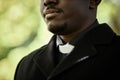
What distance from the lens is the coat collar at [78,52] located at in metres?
0.83

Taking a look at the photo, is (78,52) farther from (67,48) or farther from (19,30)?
(19,30)

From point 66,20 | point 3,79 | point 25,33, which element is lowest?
point 3,79

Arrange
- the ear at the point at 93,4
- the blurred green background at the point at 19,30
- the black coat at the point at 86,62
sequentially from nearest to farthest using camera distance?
the black coat at the point at 86,62 < the ear at the point at 93,4 < the blurred green background at the point at 19,30

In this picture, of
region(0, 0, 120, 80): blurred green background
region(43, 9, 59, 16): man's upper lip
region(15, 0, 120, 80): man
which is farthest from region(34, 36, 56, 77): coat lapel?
region(0, 0, 120, 80): blurred green background

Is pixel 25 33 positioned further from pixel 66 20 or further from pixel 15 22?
pixel 66 20

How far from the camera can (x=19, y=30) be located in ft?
4.94

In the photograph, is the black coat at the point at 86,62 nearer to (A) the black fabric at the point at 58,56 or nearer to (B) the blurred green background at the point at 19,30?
(A) the black fabric at the point at 58,56

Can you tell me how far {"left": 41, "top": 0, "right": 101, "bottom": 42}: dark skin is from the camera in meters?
0.84

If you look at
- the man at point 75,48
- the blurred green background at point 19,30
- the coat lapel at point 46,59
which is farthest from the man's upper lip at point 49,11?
the blurred green background at point 19,30

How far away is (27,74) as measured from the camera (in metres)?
0.89

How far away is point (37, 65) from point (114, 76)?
0.20 metres


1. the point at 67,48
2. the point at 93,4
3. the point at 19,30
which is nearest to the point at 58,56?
the point at 67,48

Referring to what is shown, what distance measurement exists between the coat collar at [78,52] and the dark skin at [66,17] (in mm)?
29

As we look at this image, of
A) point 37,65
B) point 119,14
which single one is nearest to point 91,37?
point 37,65
